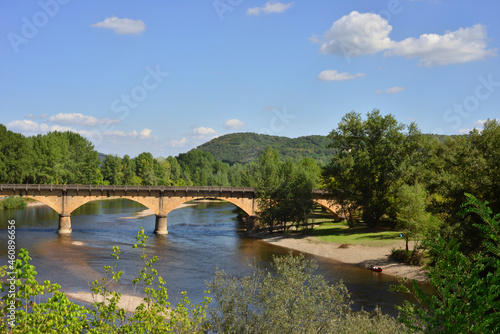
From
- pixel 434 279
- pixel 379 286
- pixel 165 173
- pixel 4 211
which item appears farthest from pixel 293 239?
pixel 165 173

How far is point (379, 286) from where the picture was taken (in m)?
43.3

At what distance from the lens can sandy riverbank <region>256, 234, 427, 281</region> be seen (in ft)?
159

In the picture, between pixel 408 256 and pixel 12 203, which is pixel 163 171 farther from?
pixel 408 256

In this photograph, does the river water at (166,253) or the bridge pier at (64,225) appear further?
the bridge pier at (64,225)

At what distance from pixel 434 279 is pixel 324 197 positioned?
7261 cm

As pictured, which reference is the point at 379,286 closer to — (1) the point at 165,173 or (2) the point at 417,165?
(2) the point at 417,165

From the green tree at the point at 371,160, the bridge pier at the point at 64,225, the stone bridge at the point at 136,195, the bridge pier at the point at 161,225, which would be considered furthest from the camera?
the bridge pier at the point at 161,225

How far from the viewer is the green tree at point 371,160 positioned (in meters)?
66.5

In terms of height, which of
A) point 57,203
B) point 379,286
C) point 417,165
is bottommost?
point 379,286

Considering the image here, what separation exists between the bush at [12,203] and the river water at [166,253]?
4.40 m

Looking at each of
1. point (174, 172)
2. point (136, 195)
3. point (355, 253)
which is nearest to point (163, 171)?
point (174, 172)

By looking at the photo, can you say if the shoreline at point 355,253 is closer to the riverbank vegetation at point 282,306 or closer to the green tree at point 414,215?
the green tree at point 414,215

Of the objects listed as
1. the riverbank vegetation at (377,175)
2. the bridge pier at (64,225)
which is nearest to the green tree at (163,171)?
the riverbank vegetation at (377,175)

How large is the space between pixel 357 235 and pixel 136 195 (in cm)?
3927
